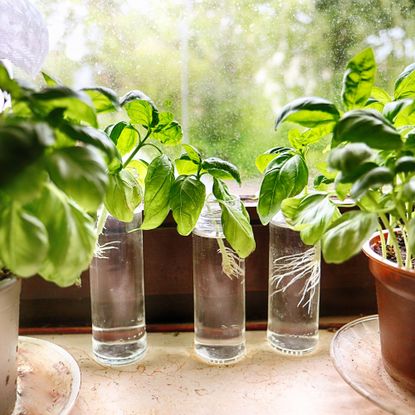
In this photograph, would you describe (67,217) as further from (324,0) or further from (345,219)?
(324,0)

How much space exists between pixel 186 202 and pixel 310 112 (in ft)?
0.71

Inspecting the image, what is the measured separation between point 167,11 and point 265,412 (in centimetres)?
70

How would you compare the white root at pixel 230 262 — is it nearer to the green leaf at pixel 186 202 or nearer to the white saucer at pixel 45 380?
the green leaf at pixel 186 202

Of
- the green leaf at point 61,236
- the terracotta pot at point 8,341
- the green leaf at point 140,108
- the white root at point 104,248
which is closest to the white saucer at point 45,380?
the terracotta pot at point 8,341

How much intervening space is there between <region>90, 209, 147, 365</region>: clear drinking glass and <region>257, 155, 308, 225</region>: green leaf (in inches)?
9.4

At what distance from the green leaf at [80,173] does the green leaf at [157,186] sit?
0.78 ft

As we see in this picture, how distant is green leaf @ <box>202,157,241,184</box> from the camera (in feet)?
2.28

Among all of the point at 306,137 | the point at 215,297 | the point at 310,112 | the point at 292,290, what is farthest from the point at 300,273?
the point at 310,112

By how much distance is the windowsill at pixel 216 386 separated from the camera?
0.71 m

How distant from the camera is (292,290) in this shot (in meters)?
0.85

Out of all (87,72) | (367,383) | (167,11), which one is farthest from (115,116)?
(367,383)

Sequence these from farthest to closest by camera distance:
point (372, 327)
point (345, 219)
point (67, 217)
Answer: point (372, 327) → point (345, 219) → point (67, 217)

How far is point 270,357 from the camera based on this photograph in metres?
0.84

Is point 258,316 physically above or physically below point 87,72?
below
